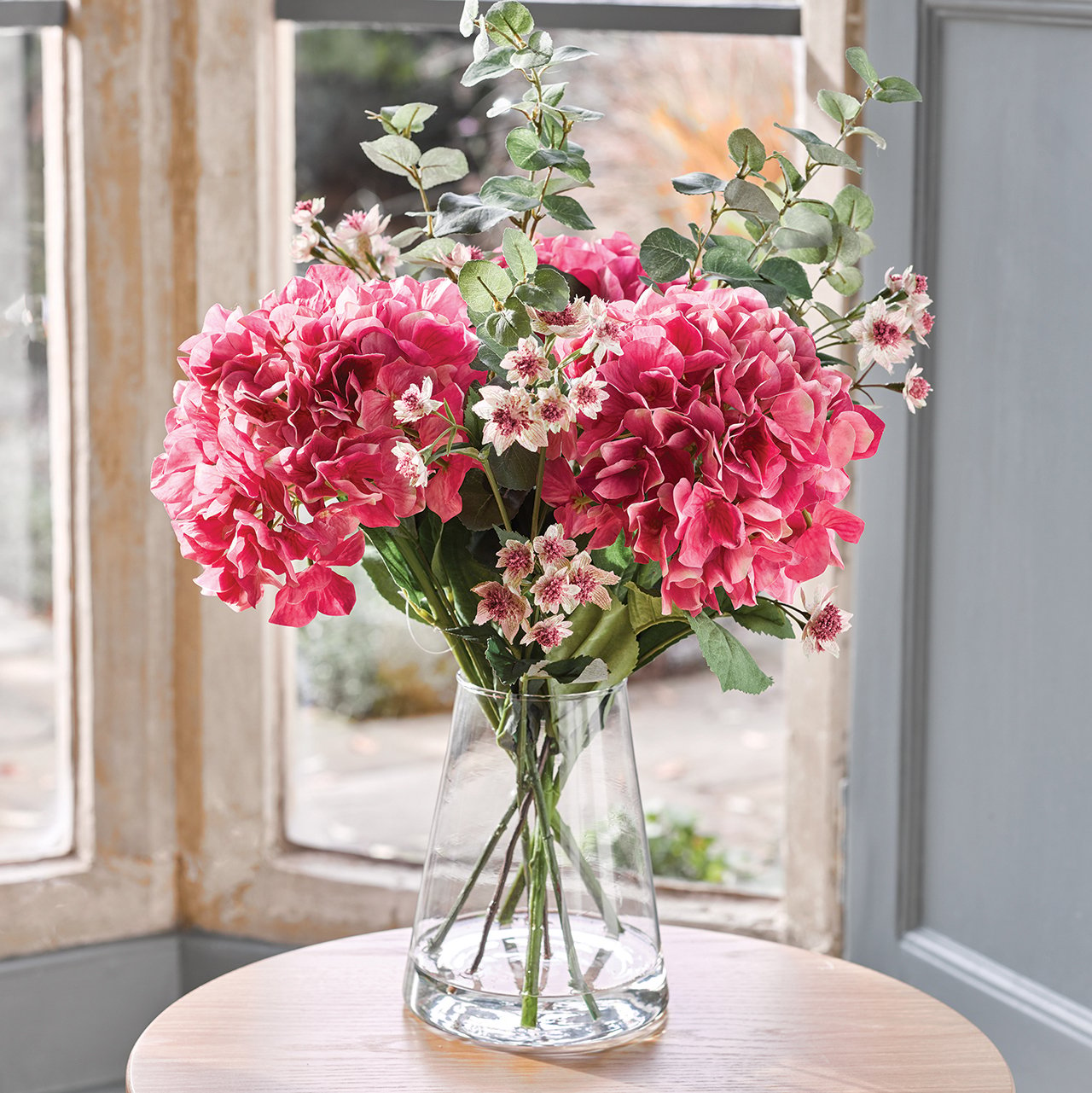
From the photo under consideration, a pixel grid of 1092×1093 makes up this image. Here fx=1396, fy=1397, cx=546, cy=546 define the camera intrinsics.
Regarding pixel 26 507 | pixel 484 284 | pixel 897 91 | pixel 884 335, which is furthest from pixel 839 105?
pixel 26 507

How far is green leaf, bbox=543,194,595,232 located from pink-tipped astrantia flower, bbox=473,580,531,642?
0.22 meters

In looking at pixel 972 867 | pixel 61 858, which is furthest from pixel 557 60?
pixel 61 858

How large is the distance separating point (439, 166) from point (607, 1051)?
618mm

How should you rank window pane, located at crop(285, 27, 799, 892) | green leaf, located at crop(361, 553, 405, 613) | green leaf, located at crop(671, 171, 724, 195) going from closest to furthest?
green leaf, located at crop(671, 171, 724, 195) < green leaf, located at crop(361, 553, 405, 613) < window pane, located at crop(285, 27, 799, 892)

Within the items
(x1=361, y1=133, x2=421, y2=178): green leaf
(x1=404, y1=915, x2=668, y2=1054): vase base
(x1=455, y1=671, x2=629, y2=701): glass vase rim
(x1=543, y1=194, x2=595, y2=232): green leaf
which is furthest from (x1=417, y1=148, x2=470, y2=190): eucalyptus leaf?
(x1=404, y1=915, x2=668, y2=1054): vase base

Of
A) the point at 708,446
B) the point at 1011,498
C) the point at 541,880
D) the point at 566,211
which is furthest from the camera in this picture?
the point at 1011,498

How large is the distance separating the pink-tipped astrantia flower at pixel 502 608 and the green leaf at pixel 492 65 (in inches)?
11.9

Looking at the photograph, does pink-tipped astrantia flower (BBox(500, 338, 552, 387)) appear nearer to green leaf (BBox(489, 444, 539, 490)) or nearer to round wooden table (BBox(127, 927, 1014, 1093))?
green leaf (BBox(489, 444, 539, 490))

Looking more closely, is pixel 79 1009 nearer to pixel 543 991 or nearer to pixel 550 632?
pixel 543 991

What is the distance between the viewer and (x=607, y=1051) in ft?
3.17

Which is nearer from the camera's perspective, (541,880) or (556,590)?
(556,590)

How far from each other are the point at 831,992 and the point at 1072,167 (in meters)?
0.71

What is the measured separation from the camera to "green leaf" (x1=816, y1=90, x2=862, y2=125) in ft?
2.86

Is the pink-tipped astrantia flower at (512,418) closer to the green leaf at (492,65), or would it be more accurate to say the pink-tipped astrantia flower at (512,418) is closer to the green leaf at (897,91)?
the green leaf at (492,65)
